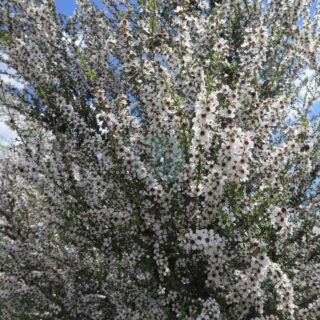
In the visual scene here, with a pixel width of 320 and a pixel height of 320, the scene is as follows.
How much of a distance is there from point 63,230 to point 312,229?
4068 millimetres

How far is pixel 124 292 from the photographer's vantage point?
24.8ft

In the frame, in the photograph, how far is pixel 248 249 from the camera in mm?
6070

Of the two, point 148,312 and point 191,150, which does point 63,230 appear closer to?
point 148,312

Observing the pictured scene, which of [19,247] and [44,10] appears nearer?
[19,247]

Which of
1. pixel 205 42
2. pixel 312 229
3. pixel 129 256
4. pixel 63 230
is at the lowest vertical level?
pixel 129 256

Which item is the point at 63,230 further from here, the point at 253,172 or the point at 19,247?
the point at 253,172

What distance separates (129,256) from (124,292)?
39.5 inches

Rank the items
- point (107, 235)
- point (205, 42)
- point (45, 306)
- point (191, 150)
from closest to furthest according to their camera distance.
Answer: point (191, 150)
point (107, 235)
point (205, 42)
point (45, 306)

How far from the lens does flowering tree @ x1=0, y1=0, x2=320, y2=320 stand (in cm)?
598

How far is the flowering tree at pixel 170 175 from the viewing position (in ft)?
19.6

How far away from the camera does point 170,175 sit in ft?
21.0

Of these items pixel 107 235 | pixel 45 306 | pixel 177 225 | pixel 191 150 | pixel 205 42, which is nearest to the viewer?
pixel 191 150

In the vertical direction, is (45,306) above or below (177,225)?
below

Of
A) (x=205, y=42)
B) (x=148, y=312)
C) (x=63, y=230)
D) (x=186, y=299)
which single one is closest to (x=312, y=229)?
(x=186, y=299)
